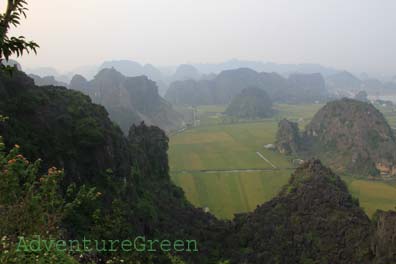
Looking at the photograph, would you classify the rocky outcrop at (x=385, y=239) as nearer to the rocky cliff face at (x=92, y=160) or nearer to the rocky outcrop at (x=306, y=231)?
the rocky outcrop at (x=306, y=231)

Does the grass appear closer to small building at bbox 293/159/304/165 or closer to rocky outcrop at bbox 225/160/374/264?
small building at bbox 293/159/304/165

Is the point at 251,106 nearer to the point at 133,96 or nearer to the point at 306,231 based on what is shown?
the point at 133,96

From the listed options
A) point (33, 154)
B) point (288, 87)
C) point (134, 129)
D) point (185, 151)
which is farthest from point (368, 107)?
point (288, 87)

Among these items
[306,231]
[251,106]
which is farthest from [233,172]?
[251,106]

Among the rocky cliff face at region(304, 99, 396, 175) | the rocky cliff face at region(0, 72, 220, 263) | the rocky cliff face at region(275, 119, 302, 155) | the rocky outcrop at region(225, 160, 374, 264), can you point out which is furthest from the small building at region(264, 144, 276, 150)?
the rocky cliff face at region(0, 72, 220, 263)

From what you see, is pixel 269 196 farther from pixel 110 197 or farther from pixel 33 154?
pixel 33 154

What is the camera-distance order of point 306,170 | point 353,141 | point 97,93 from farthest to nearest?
point 97,93, point 353,141, point 306,170
